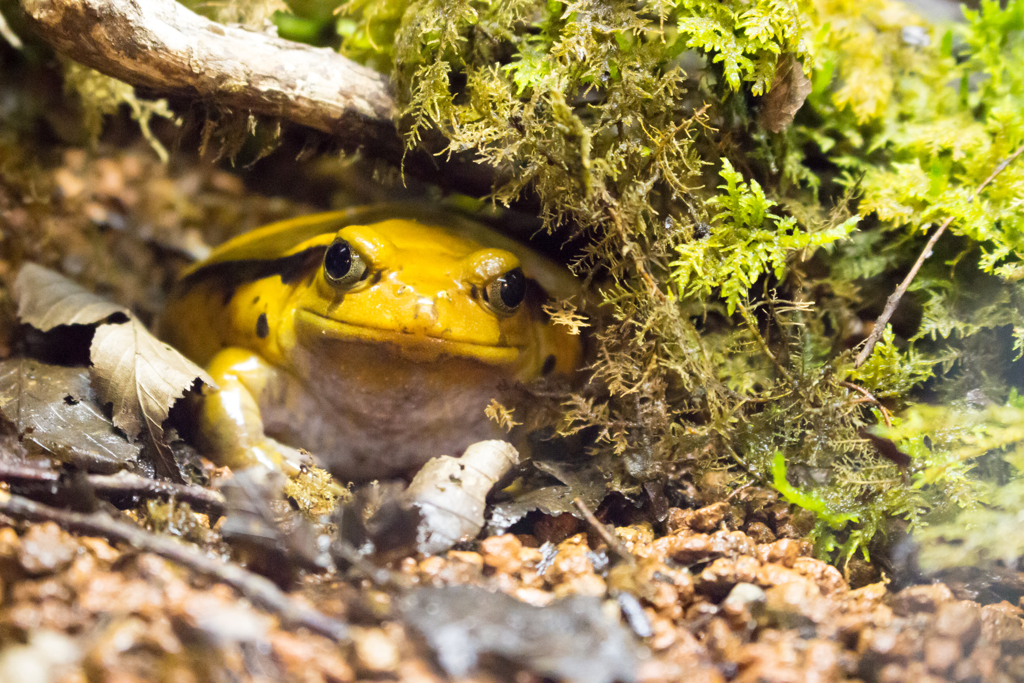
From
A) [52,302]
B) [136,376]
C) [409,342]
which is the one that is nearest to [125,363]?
[136,376]

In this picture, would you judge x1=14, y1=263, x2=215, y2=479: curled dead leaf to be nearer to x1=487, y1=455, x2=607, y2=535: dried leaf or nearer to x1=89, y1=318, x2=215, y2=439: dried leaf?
x1=89, y1=318, x2=215, y2=439: dried leaf

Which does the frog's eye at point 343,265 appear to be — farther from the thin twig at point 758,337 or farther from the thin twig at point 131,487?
the thin twig at point 758,337

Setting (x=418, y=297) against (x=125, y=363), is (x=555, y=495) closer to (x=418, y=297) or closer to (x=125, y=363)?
(x=418, y=297)

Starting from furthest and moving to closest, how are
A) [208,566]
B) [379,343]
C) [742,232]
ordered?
[379,343], [742,232], [208,566]

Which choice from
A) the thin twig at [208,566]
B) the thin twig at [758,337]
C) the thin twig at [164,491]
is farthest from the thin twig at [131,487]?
the thin twig at [758,337]

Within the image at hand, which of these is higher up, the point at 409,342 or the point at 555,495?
the point at 409,342

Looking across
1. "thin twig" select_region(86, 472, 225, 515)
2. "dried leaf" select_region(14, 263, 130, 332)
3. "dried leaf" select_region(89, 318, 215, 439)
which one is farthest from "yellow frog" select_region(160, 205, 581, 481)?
"thin twig" select_region(86, 472, 225, 515)
